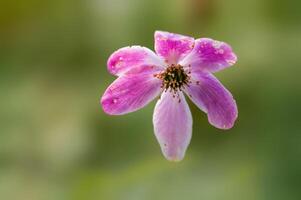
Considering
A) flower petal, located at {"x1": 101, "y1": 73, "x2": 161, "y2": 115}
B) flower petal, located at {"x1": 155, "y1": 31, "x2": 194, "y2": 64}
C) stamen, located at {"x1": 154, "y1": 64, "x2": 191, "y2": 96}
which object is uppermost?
flower petal, located at {"x1": 155, "y1": 31, "x2": 194, "y2": 64}

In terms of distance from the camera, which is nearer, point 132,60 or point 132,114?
point 132,60

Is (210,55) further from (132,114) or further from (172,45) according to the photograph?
(132,114)

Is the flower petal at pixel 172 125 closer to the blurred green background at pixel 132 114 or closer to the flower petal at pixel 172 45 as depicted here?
the flower petal at pixel 172 45

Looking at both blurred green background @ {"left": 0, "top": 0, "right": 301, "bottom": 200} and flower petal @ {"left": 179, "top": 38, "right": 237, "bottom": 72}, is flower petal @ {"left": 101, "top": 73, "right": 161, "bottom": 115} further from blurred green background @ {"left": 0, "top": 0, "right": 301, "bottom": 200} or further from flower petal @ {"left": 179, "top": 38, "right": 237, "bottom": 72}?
blurred green background @ {"left": 0, "top": 0, "right": 301, "bottom": 200}

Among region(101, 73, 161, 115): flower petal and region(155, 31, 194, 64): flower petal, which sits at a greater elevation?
region(155, 31, 194, 64): flower petal

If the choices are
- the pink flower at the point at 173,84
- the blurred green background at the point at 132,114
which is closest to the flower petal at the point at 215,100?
the pink flower at the point at 173,84

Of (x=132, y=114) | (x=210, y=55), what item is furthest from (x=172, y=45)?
(x=132, y=114)

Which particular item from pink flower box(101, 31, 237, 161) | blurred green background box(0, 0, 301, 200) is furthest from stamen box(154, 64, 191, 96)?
blurred green background box(0, 0, 301, 200)
